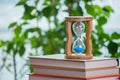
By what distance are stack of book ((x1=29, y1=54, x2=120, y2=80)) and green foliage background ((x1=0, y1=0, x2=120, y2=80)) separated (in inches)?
28.0

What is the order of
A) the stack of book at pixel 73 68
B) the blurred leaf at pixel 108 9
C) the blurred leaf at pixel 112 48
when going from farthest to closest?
1. the blurred leaf at pixel 108 9
2. the blurred leaf at pixel 112 48
3. the stack of book at pixel 73 68

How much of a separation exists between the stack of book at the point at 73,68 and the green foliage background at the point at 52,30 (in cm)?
71

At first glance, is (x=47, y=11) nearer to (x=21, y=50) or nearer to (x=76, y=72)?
(x=21, y=50)

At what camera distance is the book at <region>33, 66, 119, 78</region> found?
1.47m

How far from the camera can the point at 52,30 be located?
258 cm

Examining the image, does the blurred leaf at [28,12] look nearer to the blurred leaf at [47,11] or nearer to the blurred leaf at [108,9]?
the blurred leaf at [47,11]

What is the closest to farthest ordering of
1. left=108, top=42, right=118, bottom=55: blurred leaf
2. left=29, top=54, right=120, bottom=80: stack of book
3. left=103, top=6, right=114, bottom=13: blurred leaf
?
1. left=29, top=54, right=120, bottom=80: stack of book
2. left=108, top=42, right=118, bottom=55: blurred leaf
3. left=103, top=6, right=114, bottom=13: blurred leaf

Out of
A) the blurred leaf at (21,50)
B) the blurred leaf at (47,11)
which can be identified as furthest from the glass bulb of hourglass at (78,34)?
the blurred leaf at (21,50)

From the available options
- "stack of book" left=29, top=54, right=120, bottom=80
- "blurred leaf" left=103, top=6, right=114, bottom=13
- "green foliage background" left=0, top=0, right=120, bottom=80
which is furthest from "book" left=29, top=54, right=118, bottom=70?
"blurred leaf" left=103, top=6, right=114, bottom=13

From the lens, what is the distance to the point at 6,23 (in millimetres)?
2680

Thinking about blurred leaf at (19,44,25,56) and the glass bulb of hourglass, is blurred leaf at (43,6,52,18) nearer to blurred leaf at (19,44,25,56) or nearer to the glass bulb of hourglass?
blurred leaf at (19,44,25,56)

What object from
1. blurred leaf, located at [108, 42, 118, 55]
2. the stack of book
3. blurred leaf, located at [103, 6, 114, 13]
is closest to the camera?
the stack of book

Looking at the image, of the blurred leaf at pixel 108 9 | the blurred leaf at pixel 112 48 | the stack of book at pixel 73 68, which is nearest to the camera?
the stack of book at pixel 73 68

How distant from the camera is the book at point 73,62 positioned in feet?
4.83
